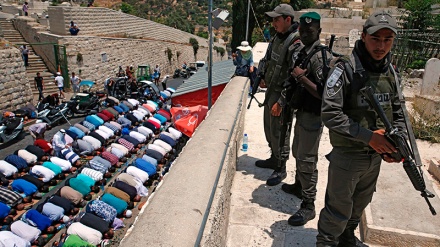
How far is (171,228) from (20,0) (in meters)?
34.6

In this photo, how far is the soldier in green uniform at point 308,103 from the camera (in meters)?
2.31

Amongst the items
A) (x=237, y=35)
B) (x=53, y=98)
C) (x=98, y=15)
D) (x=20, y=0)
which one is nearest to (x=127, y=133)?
(x=53, y=98)

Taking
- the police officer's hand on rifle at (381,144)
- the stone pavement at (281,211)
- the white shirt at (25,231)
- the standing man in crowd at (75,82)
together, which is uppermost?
the police officer's hand on rifle at (381,144)

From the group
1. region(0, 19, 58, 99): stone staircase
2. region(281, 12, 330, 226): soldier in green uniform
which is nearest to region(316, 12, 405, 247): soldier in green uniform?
region(281, 12, 330, 226): soldier in green uniform

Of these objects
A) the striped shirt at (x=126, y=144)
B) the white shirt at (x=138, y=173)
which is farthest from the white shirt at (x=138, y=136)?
the white shirt at (x=138, y=173)

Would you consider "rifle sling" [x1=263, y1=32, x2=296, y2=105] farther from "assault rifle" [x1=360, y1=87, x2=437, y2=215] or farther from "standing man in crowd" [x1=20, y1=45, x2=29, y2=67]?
"standing man in crowd" [x1=20, y1=45, x2=29, y2=67]

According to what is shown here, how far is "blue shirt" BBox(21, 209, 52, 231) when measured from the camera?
20.0 ft

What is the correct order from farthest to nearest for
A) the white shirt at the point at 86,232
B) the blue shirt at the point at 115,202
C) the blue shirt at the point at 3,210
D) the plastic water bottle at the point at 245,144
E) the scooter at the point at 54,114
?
the scooter at the point at 54,114 < the blue shirt at the point at 115,202 < the blue shirt at the point at 3,210 < the white shirt at the point at 86,232 < the plastic water bottle at the point at 245,144

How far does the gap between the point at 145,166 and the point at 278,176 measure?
5788 mm

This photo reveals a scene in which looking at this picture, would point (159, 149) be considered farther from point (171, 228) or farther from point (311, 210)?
point (171, 228)

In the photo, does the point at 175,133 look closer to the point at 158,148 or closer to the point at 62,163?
the point at 158,148

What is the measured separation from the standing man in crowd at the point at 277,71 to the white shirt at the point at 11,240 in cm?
448

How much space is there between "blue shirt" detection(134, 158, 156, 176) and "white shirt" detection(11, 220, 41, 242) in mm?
2787

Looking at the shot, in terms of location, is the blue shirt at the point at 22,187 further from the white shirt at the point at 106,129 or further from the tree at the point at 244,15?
the tree at the point at 244,15
